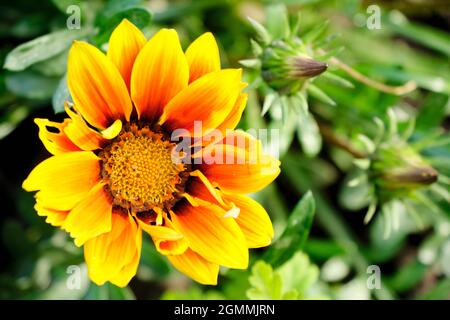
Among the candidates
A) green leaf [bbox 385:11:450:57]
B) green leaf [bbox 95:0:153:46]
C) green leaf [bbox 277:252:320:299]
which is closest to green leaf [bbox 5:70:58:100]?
green leaf [bbox 95:0:153:46]

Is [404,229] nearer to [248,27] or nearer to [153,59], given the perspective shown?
[248,27]

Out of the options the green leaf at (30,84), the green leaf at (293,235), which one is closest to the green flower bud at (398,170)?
the green leaf at (293,235)

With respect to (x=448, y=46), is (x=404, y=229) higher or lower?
lower

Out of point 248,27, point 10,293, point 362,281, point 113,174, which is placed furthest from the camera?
point 248,27

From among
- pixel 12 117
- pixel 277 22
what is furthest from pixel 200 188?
pixel 12 117

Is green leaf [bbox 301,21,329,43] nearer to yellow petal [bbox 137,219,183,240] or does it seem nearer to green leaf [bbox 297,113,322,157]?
green leaf [bbox 297,113,322,157]

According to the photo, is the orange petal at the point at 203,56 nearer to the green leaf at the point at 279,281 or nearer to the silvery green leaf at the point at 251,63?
the silvery green leaf at the point at 251,63
